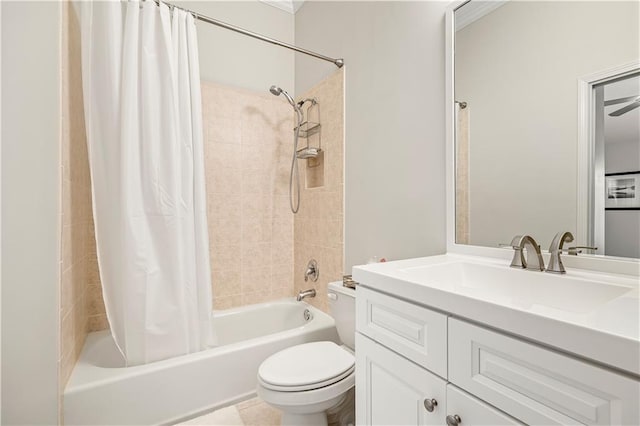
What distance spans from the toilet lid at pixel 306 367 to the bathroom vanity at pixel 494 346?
10.6 inches

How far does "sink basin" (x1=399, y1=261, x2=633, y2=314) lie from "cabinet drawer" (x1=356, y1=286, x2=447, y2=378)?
0.27 ft

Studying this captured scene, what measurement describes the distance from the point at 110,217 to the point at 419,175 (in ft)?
4.83

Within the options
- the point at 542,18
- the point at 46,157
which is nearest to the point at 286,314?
the point at 46,157

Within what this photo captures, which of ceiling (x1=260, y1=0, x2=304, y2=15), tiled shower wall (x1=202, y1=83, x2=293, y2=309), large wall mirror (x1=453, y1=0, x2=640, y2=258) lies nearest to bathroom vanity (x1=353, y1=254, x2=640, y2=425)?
large wall mirror (x1=453, y1=0, x2=640, y2=258)

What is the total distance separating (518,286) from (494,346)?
15.9 inches

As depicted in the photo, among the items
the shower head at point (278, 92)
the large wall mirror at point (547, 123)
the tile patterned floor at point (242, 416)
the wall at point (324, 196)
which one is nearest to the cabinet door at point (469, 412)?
the large wall mirror at point (547, 123)

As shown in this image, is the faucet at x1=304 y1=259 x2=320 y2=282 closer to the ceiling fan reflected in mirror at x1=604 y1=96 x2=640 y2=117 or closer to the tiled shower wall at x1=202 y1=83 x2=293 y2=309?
the tiled shower wall at x1=202 y1=83 x2=293 y2=309

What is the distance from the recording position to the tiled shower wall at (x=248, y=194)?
2.13 metres

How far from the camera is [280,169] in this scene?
2385 mm

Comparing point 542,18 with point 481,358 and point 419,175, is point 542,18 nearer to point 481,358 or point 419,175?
point 419,175

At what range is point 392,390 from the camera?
2.75 feet

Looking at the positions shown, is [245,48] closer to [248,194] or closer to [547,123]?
[248,194]

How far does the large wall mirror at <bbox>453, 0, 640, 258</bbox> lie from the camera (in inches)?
32.8

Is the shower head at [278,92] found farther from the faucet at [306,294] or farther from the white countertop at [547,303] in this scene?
the white countertop at [547,303]
